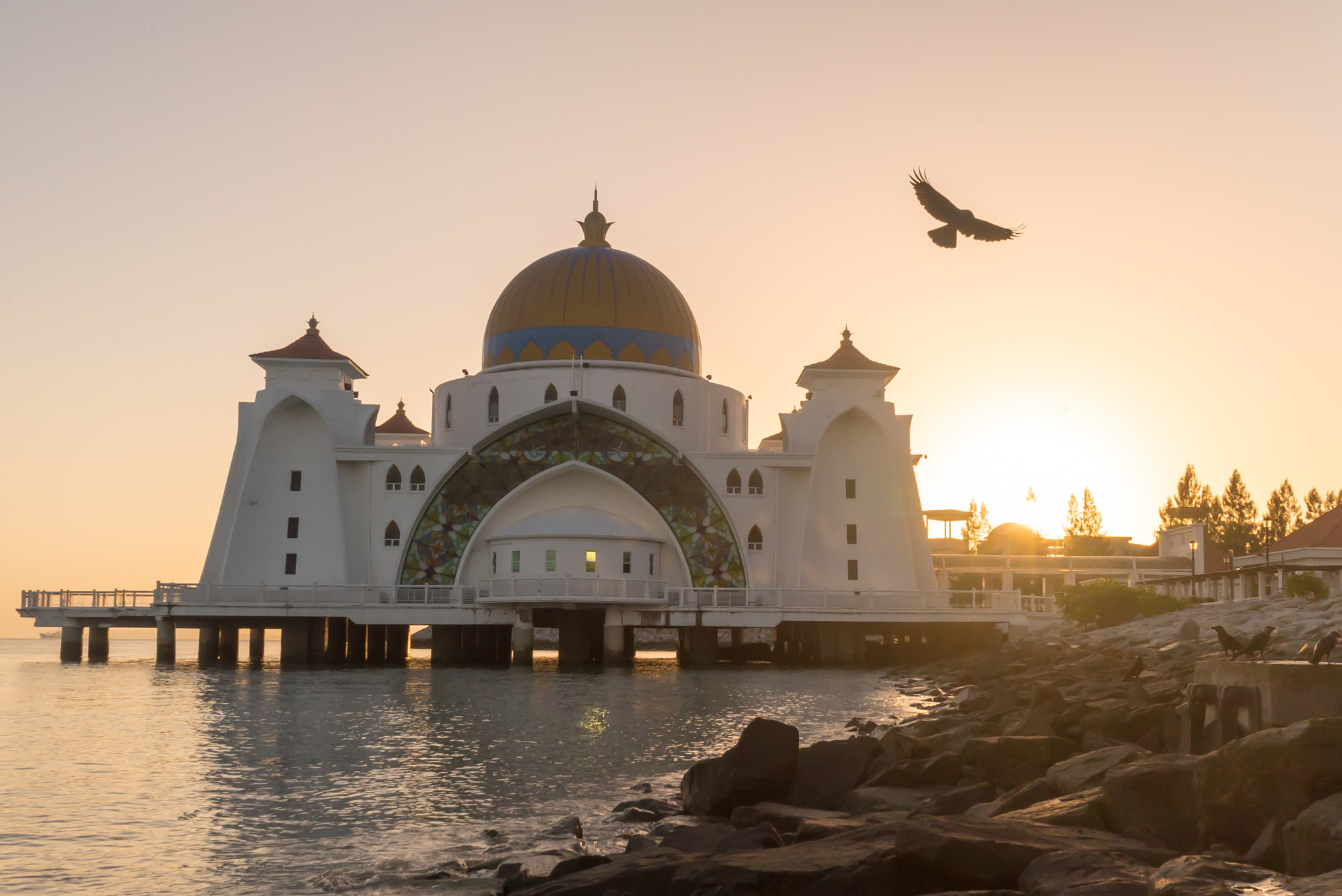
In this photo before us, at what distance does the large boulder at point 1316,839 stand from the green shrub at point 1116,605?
124ft

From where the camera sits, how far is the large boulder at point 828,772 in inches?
571

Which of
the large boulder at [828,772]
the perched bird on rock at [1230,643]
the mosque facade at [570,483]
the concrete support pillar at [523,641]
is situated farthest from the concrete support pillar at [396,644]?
the perched bird on rock at [1230,643]

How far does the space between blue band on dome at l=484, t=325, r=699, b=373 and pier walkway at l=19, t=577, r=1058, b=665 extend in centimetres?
1103

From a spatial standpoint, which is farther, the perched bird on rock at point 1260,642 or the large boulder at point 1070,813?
the perched bird on rock at point 1260,642

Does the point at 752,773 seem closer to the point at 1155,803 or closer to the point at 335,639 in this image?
the point at 1155,803

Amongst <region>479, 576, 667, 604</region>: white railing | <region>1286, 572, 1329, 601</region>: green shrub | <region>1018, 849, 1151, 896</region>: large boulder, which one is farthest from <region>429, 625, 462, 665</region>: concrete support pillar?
<region>1018, 849, 1151, 896</region>: large boulder

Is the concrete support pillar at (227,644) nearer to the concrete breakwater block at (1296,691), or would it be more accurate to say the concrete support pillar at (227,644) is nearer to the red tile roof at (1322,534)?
the concrete breakwater block at (1296,691)

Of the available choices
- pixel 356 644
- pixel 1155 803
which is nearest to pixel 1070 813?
pixel 1155 803

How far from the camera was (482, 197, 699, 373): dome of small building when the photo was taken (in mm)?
51781

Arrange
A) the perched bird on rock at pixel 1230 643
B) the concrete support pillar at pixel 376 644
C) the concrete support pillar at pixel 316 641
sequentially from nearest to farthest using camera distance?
the perched bird on rock at pixel 1230 643 < the concrete support pillar at pixel 316 641 < the concrete support pillar at pixel 376 644

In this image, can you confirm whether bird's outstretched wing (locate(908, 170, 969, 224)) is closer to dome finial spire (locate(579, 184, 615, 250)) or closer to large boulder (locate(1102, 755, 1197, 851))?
large boulder (locate(1102, 755, 1197, 851))

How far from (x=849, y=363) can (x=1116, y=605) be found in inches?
540

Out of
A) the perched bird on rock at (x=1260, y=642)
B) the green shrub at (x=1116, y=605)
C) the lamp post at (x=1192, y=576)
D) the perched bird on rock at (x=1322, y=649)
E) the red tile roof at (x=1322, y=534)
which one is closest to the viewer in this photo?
the perched bird on rock at (x=1322, y=649)

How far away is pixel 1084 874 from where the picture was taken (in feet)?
28.6
